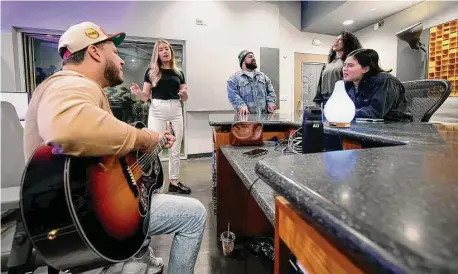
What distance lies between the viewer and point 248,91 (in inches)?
124

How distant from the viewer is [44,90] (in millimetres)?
846

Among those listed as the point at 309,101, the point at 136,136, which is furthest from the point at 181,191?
the point at 309,101

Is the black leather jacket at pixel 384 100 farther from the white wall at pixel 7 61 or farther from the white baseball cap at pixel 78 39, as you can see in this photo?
the white wall at pixel 7 61


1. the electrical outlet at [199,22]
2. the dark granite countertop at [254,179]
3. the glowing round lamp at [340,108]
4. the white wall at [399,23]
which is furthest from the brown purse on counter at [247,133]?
the electrical outlet at [199,22]

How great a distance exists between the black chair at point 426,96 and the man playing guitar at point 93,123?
196 cm

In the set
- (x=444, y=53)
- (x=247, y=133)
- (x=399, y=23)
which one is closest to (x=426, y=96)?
(x=247, y=133)

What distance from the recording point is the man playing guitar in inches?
30.0

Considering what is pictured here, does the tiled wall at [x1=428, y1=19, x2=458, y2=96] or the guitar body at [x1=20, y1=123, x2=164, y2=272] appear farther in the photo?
the tiled wall at [x1=428, y1=19, x2=458, y2=96]

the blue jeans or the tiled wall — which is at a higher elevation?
the tiled wall

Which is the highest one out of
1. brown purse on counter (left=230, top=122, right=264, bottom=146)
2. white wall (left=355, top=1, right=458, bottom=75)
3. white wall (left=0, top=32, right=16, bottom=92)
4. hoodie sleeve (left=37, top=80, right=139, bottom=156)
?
white wall (left=355, top=1, right=458, bottom=75)

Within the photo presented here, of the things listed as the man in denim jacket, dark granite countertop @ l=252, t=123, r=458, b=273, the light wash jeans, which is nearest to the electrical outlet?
the man in denim jacket

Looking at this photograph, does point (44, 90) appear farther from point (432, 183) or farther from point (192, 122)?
point (192, 122)

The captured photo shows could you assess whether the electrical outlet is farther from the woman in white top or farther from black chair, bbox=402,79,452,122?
black chair, bbox=402,79,452,122

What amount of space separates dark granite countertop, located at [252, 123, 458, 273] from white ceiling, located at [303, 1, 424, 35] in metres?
4.46
